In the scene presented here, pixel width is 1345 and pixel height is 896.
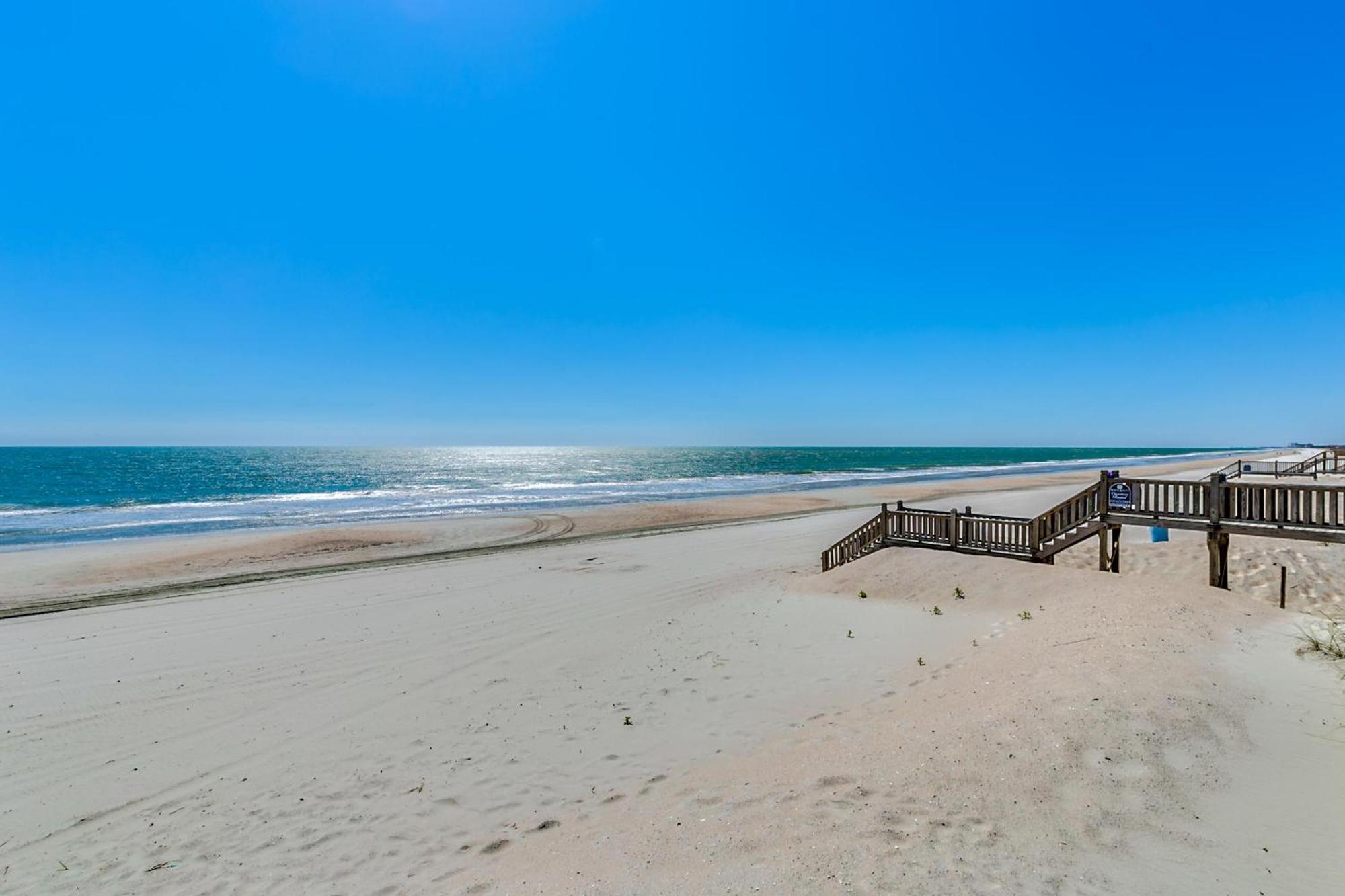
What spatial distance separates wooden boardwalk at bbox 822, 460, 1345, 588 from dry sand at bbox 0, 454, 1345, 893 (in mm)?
1259

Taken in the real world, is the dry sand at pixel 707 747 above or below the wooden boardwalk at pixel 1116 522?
below

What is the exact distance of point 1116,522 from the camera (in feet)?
43.7

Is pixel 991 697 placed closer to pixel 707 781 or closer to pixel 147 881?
pixel 707 781

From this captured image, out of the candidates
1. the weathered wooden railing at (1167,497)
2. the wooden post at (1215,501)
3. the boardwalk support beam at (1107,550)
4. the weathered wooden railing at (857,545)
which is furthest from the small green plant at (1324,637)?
the weathered wooden railing at (857,545)

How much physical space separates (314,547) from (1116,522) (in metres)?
28.0

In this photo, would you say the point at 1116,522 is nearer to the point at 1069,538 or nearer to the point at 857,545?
the point at 1069,538

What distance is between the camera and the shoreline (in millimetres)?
18172

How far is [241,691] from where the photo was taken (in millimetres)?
9227

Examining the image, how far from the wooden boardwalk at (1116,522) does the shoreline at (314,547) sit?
18.7ft

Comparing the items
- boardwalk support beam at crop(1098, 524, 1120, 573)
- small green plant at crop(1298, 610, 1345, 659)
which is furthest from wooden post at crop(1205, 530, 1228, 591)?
small green plant at crop(1298, 610, 1345, 659)

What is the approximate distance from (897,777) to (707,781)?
1852 mm

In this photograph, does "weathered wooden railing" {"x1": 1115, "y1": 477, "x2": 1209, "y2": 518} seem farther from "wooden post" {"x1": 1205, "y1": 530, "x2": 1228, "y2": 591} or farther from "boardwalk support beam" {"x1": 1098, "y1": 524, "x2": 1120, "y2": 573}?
"boardwalk support beam" {"x1": 1098, "y1": 524, "x2": 1120, "y2": 573}

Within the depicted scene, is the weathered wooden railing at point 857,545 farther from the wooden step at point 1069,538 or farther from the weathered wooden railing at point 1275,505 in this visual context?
the weathered wooden railing at point 1275,505

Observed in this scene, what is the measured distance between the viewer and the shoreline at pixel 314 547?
59.6 feet
